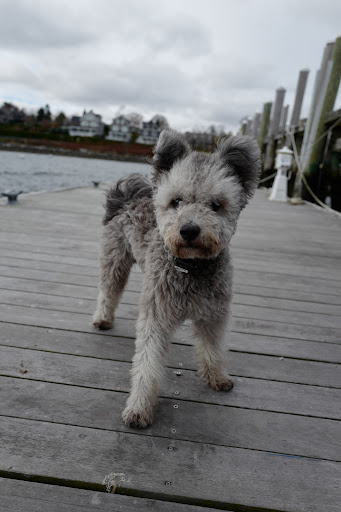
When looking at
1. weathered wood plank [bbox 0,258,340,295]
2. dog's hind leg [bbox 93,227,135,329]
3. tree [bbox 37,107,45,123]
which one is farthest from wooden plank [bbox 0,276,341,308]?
tree [bbox 37,107,45,123]

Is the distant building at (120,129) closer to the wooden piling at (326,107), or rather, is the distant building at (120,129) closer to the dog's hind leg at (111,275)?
the wooden piling at (326,107)

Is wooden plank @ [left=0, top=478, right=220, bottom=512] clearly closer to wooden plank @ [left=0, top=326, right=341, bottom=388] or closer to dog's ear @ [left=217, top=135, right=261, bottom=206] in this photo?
wooden plank @ [left=0, top=326, right=341, bottom=388]

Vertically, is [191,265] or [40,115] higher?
[40,115]

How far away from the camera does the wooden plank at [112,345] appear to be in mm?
2500

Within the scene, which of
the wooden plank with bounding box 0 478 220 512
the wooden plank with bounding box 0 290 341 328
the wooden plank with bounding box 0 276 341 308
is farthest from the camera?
the wooden plank with bounding box 0 276 341 308

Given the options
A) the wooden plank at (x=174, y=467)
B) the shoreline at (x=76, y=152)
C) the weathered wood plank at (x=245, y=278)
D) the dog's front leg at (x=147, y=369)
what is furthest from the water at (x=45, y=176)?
the shoreline at (x=76, y=152)

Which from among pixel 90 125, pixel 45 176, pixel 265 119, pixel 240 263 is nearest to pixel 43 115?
pixel 90 125

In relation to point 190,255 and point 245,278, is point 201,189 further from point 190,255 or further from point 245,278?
point 245,278

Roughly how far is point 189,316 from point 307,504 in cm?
105

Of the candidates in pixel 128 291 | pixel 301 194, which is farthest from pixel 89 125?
pixel 128 291

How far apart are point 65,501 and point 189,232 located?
4.27 feet

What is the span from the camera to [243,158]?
6.57 feet

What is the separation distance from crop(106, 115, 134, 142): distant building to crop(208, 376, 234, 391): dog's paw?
312 ft

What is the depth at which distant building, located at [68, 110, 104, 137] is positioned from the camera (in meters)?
94.8
